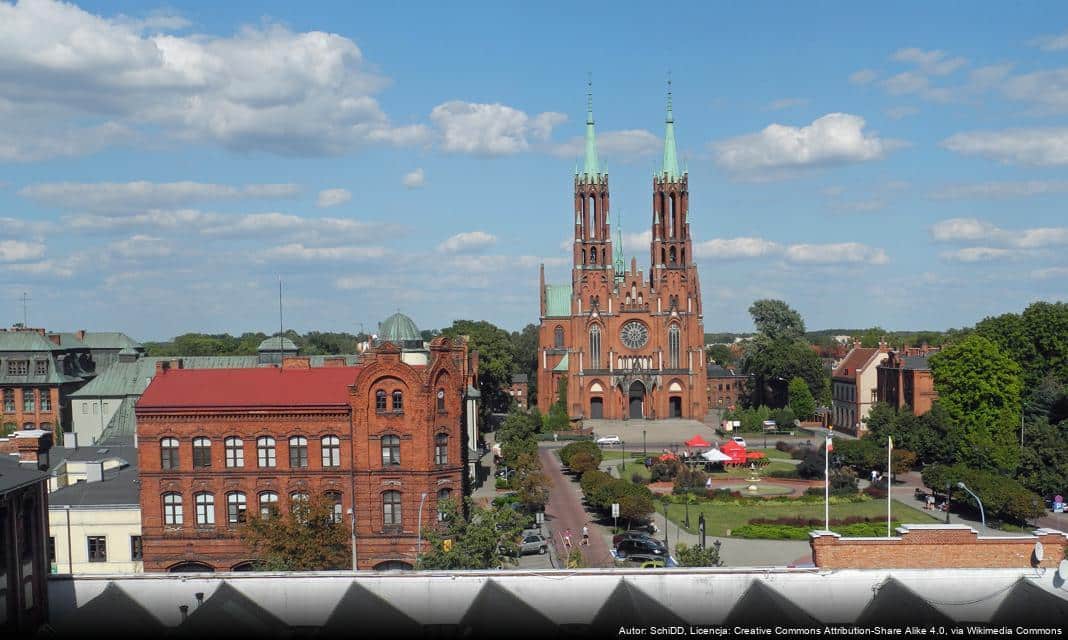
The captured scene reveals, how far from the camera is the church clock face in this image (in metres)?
109

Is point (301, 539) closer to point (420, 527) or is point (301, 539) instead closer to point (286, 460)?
point (420, 527)

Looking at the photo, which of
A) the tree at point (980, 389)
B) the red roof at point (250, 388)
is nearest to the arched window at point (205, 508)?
the red roof at point (250, 388)

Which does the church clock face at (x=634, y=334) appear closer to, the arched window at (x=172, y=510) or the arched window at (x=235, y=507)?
the arched window at (x=235, y=507)

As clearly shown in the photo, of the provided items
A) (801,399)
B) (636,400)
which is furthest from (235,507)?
(801,399)

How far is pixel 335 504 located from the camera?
3972 cm

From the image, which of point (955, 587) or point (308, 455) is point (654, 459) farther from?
point (955, 587)

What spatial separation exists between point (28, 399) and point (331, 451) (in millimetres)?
55969

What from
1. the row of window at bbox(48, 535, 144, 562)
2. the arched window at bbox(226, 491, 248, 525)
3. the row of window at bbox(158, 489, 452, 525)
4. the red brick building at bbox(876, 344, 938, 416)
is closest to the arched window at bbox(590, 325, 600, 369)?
the red brick building at bbox(876, 344, 938, 416)

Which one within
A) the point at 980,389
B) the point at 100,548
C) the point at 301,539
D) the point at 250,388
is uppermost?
the point at 250,388

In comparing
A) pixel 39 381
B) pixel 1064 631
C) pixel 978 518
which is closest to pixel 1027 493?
pixel 978 518

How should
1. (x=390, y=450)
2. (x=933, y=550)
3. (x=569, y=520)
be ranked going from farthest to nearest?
(x=569, y=520), (x=390, y=450), (x=933, y=550)

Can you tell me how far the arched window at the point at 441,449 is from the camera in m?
40.6

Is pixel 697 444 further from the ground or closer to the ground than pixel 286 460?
closer to the ground

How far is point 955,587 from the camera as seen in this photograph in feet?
67.0
